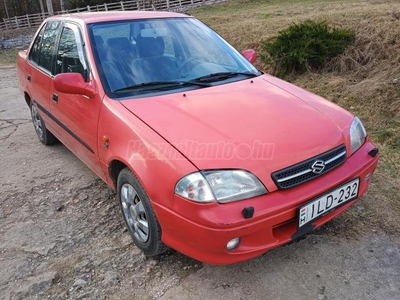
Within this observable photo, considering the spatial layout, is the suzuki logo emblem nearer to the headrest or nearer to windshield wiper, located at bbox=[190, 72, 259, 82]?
windshield wiper, located at bbox=[190, 72, 259, 82]

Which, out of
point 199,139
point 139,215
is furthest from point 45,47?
point 199,139

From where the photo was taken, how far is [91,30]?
280 centimetres

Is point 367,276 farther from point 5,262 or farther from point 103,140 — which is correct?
point 5,262

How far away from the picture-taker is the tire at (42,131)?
4.12m

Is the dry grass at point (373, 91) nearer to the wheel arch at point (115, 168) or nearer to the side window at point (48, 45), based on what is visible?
the wheel arch at point (115, 168)

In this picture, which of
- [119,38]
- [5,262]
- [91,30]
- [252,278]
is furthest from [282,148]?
[5,262]

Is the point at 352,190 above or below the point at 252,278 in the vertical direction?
above

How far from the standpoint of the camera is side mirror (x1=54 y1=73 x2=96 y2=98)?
99.4 inches

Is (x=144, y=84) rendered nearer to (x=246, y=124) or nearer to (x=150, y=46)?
(x=150, y=46)

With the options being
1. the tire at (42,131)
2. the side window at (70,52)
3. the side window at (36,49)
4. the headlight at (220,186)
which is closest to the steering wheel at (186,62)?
the side window at (70,52)

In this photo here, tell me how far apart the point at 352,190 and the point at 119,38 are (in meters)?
2.07

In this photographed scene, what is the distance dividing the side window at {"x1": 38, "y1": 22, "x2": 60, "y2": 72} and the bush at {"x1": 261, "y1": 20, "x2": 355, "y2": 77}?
372cm

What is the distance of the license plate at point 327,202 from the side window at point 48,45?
2.78 metres

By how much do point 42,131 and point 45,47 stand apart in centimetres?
105
